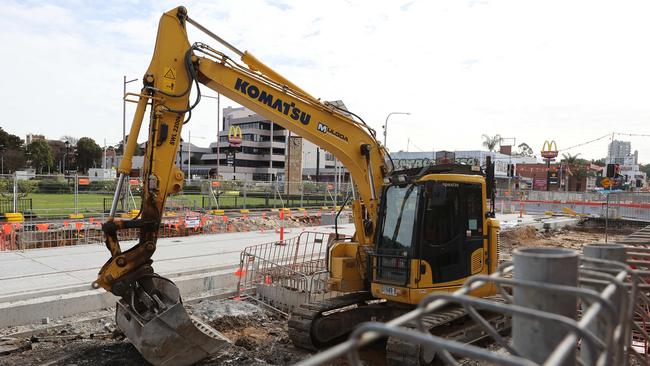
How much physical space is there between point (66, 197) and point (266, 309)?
18754 millimetres

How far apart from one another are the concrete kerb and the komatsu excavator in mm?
2638

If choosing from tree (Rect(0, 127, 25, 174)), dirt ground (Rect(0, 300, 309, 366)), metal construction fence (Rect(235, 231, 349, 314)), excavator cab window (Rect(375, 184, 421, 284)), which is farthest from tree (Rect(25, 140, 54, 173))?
excavator cab window (Rect(375, 184, 421, 284))

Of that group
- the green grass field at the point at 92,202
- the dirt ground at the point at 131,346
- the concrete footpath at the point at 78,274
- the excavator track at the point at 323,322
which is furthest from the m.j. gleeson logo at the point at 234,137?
the excavator track at the point at 323,322

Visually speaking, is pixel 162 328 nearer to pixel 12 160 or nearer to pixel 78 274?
pixel 78 274

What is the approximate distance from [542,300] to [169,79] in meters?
6.28

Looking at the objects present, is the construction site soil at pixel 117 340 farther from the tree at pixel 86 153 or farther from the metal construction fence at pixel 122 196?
the tree at pixel 86 153

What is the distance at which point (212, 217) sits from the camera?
2214cm

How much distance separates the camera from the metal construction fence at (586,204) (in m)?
31.7

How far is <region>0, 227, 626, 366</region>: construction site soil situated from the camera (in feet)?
23.5

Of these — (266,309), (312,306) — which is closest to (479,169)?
(312,306)

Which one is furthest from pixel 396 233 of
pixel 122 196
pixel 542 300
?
pixel 122 196

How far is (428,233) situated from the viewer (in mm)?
7348

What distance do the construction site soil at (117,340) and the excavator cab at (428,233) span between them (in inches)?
62.6

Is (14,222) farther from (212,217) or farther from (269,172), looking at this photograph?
(269,172)
